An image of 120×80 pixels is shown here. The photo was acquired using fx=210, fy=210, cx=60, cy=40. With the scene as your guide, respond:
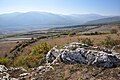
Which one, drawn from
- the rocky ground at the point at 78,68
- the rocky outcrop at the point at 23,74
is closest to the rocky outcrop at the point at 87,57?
the rocky ground at the point at 78,68

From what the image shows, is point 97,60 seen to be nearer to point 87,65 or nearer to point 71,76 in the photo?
point 87,65

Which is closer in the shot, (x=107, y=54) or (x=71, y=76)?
(x=71, y=76)

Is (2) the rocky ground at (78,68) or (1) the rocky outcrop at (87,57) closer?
(2) the rocky ground at (78,68)

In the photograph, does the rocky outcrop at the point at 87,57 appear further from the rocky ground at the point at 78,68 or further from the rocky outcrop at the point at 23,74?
the rocky outcrop at the point at 23,74

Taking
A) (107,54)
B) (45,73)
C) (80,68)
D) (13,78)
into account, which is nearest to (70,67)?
(80,68)

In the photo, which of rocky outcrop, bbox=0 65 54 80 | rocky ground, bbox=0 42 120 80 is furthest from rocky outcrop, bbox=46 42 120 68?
rocky outcrop, bbox=0 65 54 80

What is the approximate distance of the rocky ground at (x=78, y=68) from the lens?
79.4 feet

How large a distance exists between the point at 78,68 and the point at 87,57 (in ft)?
7.33

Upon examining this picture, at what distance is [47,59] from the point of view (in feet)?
107

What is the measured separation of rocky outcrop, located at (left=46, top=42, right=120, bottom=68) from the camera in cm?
2586

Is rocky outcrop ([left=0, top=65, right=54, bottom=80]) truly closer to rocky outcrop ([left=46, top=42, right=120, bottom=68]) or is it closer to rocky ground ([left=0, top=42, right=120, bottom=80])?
rocky ground ([left=0, top=42, right=120, bottom=80])

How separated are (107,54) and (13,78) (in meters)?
12.2

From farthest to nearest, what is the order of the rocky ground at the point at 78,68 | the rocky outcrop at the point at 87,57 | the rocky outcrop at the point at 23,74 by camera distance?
1. the rocky outcrop at the point at 23,74
2. the rocky outcrop at the point at 87,57
3. the rocky ground at the point at 78,68

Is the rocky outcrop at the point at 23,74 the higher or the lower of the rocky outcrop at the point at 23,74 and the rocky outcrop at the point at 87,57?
the lower
